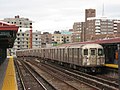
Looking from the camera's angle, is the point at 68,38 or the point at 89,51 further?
the point at 68,38

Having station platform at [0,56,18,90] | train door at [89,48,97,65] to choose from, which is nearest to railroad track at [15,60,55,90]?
station platform at [0,56,18,90]

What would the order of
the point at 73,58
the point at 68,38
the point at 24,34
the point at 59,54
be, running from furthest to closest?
1. the point at 68,38
2. the point at 24,34
3. the point at 59,54
4. the point at 73,58

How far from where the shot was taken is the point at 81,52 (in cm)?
2792

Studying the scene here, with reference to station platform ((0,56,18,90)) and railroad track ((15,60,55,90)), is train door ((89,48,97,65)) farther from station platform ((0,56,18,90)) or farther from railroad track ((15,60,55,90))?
station platform ((0,56,18,90))

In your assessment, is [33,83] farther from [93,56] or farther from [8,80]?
[93,56]

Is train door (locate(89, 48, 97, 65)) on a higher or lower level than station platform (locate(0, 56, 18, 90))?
higher

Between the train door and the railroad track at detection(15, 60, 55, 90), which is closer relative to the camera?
the railroad track at detection(15, 60, 55, 90)

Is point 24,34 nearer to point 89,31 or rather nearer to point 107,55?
point 89,31

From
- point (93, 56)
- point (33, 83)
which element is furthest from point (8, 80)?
point (93, 56)

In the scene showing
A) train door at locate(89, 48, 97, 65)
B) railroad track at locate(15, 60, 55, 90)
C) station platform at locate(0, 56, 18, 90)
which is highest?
train door at locate(89, 48, 97, 65)

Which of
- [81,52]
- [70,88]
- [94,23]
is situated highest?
[94,23]

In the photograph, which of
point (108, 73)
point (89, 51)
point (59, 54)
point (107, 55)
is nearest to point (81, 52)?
point (89, 51)

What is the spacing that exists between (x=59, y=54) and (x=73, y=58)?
33.6ft

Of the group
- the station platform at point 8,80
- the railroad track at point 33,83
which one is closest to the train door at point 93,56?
the railroad track at point 33,83
